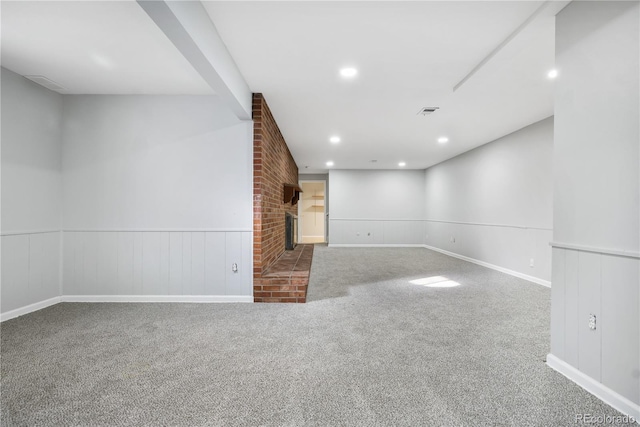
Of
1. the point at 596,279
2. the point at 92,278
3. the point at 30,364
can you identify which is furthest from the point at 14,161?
the point at 596,279

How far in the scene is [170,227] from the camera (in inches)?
133

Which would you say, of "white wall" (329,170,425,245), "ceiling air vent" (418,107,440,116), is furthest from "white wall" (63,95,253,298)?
"white wall" (329,170,425,245)

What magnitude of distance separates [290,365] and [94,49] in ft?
9.30

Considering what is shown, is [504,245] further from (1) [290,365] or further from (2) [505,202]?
(1) [290,365]

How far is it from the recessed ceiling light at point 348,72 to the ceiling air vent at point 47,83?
2839 millimetres

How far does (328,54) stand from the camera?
248cm

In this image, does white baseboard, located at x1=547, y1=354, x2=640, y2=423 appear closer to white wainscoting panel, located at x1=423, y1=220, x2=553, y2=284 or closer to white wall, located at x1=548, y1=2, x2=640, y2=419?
white wall, located at x1=548, y1=2, x2=640, y2=419

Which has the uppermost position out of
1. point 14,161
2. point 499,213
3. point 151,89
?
point 151,89

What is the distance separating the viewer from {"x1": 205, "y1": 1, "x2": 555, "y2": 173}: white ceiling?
197 centimetres

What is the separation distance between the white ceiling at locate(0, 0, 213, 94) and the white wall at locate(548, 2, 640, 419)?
105 inches

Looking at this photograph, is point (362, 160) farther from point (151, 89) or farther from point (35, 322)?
point (35, 322)

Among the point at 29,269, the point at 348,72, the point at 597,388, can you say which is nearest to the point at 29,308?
the point at 29,269

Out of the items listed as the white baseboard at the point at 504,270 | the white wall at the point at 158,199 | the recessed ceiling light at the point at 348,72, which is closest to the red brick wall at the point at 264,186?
the white wall at the point at 158,199

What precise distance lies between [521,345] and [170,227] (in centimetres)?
346
